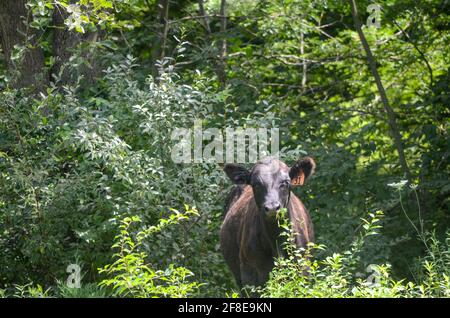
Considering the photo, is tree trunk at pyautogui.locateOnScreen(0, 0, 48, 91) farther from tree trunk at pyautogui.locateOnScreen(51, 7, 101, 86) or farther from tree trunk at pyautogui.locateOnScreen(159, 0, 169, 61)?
tree trunk at pyautogui.locateOnScreen(159, 0, 169, 61)

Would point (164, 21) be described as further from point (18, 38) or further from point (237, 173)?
point (237, 173)

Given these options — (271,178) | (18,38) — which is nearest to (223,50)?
(18,38)

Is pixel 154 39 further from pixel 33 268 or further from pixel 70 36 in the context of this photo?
pixel 33 268

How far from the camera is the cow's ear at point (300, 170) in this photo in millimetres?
10703

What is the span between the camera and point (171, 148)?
11578 mm

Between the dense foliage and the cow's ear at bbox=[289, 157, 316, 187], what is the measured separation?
999mm

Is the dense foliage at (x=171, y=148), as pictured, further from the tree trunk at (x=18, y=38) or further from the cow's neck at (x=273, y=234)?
the cow's neck at (x=273, y=234)

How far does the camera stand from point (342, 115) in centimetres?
1512

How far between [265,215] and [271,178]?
435 mm

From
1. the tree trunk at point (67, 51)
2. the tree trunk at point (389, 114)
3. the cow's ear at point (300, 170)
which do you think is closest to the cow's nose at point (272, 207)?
the cow's ear at point (300, 170)

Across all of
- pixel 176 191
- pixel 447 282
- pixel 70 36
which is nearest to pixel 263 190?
pixel 176 191

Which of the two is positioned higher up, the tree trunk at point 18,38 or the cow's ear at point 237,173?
the tree trunk at point 18,38

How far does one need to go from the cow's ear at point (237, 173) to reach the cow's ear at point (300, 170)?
0.51 meters

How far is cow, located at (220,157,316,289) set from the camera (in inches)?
403
